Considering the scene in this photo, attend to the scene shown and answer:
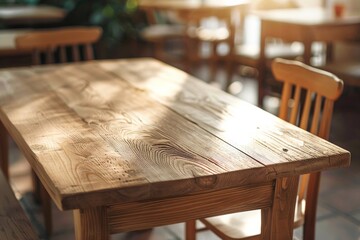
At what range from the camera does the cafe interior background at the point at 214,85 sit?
9.35 feet

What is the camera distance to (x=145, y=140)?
1.73 m

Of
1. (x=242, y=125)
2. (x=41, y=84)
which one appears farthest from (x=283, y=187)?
(x=41, y=84)

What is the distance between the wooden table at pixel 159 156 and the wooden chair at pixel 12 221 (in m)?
0.29

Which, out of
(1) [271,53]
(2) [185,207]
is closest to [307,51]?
(1) [271,53]

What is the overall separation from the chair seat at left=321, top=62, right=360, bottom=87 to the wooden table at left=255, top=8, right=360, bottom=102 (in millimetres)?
180

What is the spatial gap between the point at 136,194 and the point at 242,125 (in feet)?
1.98

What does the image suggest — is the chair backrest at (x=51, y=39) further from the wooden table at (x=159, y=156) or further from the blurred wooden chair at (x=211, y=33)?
the blurred wooden chair at (x=211, y=33)

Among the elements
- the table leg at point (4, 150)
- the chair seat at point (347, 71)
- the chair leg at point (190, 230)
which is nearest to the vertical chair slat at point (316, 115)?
the chair leg at point (190, 230)

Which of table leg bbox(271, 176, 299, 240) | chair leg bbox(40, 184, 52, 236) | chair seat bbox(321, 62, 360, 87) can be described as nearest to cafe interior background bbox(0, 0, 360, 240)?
chair leg bbox(40, 184, 52, 236)

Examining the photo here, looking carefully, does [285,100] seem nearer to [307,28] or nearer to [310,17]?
[307,28]

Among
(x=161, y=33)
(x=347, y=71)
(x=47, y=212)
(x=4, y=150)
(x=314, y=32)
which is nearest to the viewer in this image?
(x=47, y=212)

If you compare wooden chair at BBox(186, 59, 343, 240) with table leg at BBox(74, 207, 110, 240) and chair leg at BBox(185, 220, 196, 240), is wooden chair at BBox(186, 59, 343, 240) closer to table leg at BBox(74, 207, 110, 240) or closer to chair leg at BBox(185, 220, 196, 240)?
chair leg at BBox(185, 220, 196, 240)

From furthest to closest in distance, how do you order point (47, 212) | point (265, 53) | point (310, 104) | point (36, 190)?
1. point (265, 53)
2. point (36, 190)
3. point (47, 212)
4. point (310, 104)

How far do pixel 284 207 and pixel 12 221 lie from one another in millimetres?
912
